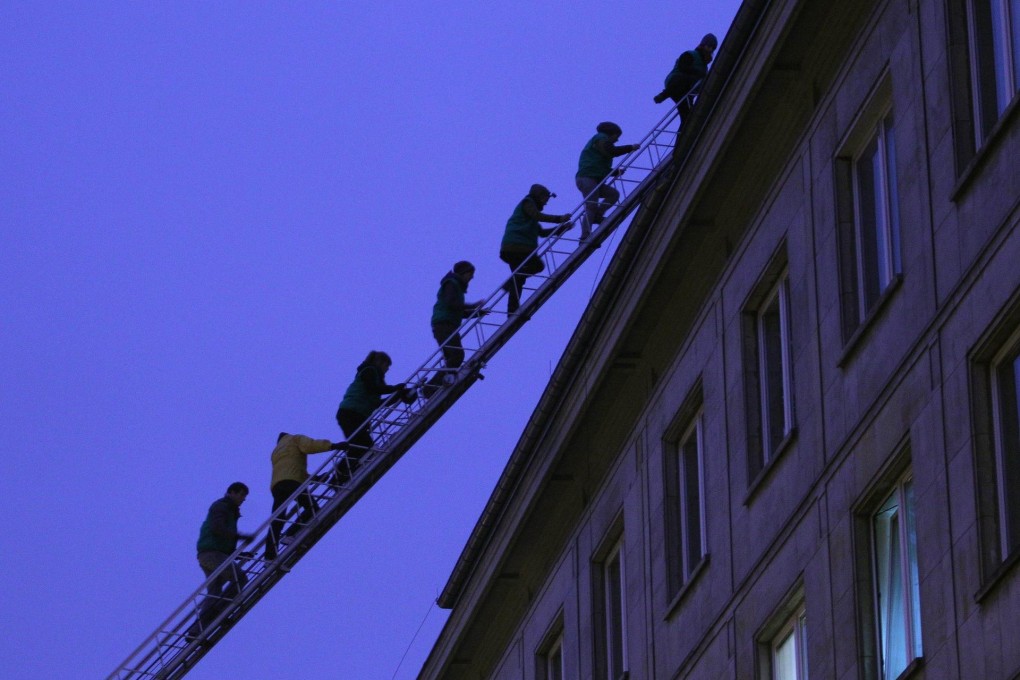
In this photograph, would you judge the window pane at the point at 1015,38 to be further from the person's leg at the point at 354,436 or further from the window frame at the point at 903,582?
the person's leg at the point at 354,436

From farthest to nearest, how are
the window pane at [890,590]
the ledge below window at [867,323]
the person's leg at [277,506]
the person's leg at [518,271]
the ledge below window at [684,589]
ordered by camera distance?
the person's leg at [518,271] → the person's leg at [277,506] → the ledge below window at [684,589] → the ledge below window at [867,323] → the window pane at [890,590]

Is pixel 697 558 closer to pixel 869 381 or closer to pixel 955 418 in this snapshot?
pixel 869 381

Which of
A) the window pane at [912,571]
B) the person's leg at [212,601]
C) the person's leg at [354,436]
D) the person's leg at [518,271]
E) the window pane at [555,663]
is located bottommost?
the window pane at [912,571]

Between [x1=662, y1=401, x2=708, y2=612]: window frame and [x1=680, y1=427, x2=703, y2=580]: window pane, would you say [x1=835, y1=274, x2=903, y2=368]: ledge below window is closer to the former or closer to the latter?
[x1=662, y1=401, x2=708, y2=612]: window frame

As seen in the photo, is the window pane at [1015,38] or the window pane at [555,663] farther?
the window pane at [555,663]

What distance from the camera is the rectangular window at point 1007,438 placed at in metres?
16.5

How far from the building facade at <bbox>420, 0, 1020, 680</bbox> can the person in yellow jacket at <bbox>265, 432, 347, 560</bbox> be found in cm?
364

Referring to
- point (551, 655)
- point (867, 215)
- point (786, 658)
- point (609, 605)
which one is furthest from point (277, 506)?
point (867, 215)

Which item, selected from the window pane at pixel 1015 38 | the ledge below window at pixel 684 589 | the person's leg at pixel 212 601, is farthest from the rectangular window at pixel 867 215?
the person's leg at pixel 212 601

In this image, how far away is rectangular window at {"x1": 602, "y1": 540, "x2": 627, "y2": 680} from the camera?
27.3 meters

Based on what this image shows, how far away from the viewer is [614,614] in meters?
28.0

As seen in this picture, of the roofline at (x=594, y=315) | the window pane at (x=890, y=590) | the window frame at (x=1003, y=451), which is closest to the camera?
the window frame at (x=1003, y=451)

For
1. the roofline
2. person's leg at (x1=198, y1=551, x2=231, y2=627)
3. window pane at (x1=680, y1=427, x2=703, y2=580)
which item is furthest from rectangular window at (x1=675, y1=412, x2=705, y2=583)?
→ person's leg at (x1=198, y1=551, x2=231, y2=627)

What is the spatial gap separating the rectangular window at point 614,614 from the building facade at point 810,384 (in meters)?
0.05
